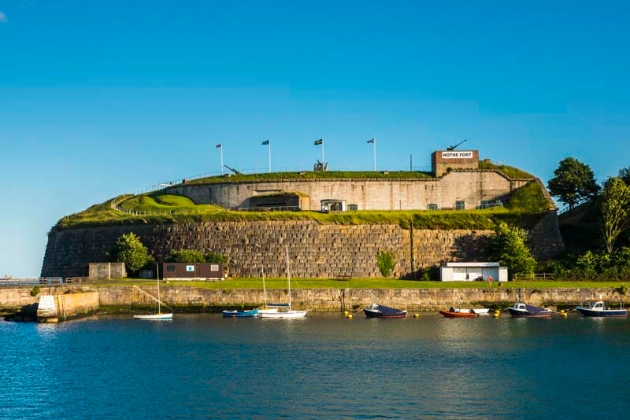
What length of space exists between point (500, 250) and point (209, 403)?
45.5m

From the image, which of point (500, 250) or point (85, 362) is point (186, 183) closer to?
point (500, 250)

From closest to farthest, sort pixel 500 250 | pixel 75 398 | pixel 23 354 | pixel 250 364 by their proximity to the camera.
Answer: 1. pixel 75 398
2. pixel 250 364
3. pixel 23 354
4. pixel 500 250

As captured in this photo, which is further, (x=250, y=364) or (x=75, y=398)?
(x=250, y=364)

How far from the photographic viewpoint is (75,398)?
33156 millimetres

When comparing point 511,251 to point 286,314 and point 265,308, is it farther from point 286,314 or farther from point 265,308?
point 265,308

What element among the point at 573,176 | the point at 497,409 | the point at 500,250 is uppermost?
the point at 573,176

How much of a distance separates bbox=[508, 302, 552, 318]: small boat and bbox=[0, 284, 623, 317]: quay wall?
2169mm

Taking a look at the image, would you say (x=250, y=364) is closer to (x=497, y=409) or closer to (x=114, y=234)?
(x=497, y=409)

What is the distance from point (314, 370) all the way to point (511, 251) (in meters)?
37.3

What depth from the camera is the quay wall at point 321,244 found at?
72875 millimetres

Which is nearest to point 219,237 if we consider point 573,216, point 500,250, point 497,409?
point 500,250

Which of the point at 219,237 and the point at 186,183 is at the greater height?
the point at 186,183

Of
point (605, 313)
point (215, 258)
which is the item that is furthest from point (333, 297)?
point (605, 313)

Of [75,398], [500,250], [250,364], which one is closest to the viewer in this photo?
[75,398]
